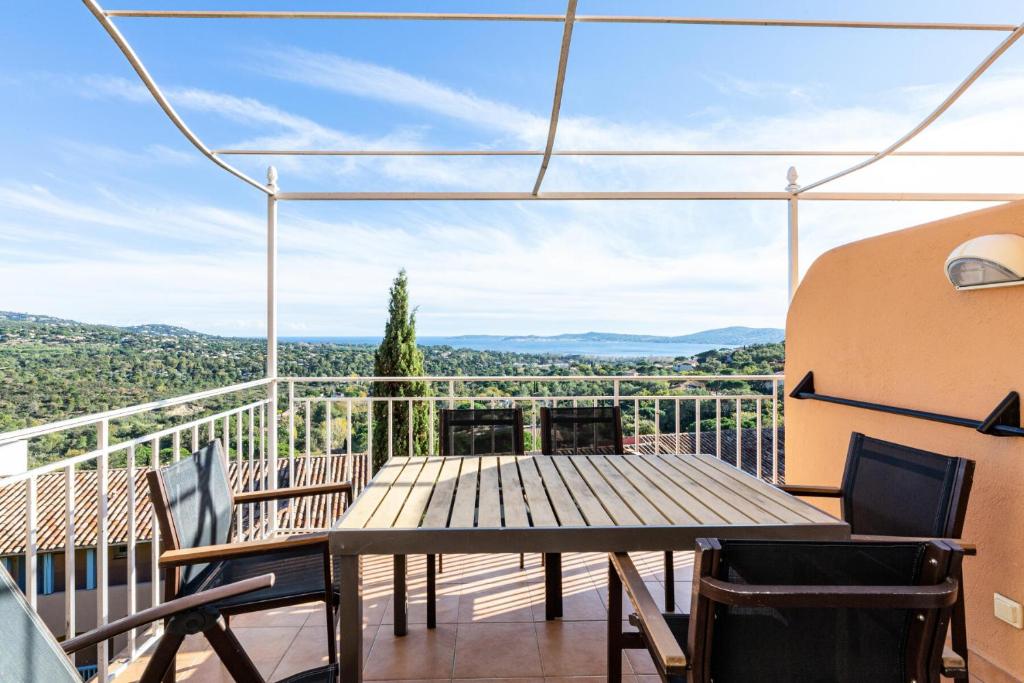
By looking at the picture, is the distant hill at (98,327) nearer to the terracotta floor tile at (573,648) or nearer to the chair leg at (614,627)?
the terracotta floor tile at (573,648)

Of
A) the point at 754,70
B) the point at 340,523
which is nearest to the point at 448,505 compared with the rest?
the point at 340,523

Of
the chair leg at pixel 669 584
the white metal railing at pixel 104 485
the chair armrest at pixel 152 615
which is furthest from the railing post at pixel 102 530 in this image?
the chair leg at pixel 669 584

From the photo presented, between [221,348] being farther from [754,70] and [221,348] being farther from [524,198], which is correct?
[754,70]

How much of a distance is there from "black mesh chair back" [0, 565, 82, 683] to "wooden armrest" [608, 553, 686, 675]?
120 centimetres

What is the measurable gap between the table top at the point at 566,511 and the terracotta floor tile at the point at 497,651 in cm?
76

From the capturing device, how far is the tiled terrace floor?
7.81 ft

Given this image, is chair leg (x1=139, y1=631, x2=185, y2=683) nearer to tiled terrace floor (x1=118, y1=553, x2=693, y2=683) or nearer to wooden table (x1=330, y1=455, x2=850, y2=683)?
wooden table (x1=330, y1=455, x2=850, y2=683)

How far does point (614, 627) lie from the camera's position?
183 centimetres

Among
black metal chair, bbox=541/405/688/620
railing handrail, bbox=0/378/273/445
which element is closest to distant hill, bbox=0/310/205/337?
railing handrail, bbox=0/378/273/445

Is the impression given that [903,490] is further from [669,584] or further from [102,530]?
[102,530]

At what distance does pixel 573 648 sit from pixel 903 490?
1428 millimetres

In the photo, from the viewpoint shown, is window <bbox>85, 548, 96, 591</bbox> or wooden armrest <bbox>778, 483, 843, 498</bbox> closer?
wooden armrest <bbox>778, 483, 843, 498</bbox>

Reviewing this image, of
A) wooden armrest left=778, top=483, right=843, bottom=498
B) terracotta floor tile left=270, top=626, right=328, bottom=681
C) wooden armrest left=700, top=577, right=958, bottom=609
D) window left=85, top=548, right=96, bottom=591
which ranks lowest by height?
window left=85, top=548, right=96, bottom=591

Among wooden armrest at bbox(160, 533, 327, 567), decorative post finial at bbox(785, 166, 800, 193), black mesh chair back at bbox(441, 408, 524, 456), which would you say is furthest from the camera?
decorative post finial at bbox(785, 166, 800, 193)
